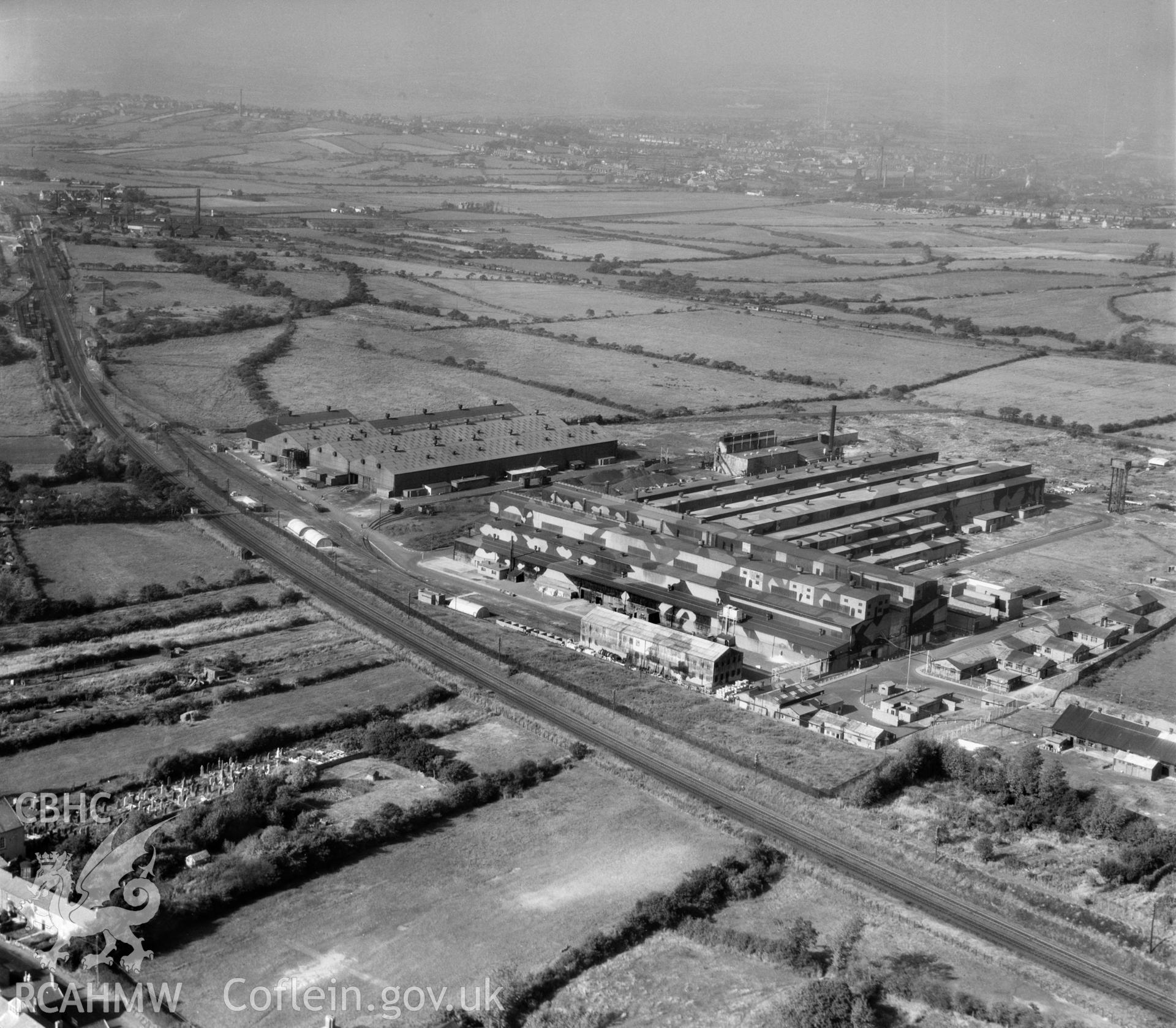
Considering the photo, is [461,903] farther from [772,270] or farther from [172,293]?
[772,270]

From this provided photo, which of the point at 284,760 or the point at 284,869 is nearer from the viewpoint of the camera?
the point at 284,869

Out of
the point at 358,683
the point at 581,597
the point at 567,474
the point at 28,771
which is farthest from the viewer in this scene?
the point at 567,474

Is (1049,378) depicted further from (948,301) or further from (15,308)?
(15,308)

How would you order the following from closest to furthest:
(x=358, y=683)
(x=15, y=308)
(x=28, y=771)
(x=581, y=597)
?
(x=28, y=771), (x=358, y=683), (x=581, y=597), (x=15, y=308)

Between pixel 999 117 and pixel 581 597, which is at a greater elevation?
pixel 999 117

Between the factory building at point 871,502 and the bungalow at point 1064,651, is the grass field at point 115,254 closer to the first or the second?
the factory building at point 871,502

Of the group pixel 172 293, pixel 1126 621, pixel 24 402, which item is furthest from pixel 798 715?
pixel 172 293

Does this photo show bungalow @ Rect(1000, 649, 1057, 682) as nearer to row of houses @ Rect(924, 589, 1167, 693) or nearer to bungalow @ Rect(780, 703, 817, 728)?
row of houses @ Rect(924, 589, 1167, 693)

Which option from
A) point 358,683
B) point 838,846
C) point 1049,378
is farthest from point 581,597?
point 1049,378
